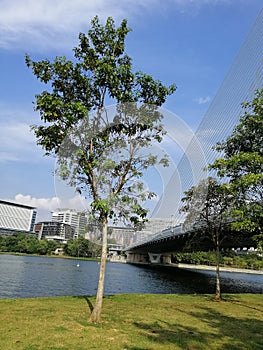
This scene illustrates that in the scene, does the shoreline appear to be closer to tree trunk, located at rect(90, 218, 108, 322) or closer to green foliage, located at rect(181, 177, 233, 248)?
green foliage, located at rect(181, 177, 233, 248)

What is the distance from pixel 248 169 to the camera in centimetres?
1520

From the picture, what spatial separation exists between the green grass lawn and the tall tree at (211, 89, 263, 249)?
422 cm

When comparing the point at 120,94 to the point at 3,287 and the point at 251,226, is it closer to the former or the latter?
the point at 251,226

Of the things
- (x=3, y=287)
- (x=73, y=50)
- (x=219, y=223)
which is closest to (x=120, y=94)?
(x=73, y=50)

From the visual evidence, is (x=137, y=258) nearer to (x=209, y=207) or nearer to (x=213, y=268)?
(x=213, y=268)

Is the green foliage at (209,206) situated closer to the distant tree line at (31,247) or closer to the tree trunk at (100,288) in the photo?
the tree trunk at (100,288)

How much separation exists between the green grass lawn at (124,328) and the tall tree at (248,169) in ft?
13.8

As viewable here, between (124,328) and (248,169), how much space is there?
29.4ft

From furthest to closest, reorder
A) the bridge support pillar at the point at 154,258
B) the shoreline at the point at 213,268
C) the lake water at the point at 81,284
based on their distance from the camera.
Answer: the shoreline at the point at 213,268 < the bridge support pillar at the point at 154,258 < the lake water at the point at 81,284

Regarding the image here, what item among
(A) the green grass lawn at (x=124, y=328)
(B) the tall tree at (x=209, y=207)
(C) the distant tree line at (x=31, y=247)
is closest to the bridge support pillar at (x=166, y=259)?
(C) the distant tree line at (x=31, y=247)

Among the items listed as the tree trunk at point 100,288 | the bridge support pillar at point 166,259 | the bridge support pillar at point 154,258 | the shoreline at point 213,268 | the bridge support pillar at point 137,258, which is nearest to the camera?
the tree trunk at point 100,288

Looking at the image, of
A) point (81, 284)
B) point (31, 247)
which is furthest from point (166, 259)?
point (81, 284)

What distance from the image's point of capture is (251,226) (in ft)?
46.1

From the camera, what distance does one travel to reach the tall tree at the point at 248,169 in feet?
45.9
